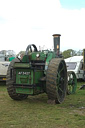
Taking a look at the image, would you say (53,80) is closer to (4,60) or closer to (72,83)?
(72,83)

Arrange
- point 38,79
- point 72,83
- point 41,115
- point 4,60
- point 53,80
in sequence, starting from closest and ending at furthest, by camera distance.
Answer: point 41,115, point 53,80, point 38,79, point 72,83, point 4,60

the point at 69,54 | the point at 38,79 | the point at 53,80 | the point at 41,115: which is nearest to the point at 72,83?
the point at 38,79

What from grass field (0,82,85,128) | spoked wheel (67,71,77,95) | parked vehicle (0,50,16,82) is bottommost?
grass field (0,82,85,128)

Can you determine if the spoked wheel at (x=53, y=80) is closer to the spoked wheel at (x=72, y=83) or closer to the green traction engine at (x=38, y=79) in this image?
the green traction engine at (x=38, y=79)

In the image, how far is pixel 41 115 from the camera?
5.16 m

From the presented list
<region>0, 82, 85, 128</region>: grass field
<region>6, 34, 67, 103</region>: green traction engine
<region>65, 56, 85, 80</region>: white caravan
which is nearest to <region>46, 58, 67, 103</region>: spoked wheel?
<region>6, 34, 67, 103</region>: green traction engine

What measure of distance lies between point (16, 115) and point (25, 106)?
1036 millimetres

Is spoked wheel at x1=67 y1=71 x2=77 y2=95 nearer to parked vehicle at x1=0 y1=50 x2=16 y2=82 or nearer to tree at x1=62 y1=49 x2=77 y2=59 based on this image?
parked vehicle at x1=0 y1=50 x2=16 y2=82

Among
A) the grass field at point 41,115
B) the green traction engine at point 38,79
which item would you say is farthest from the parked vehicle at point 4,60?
the grass field at point 41,115

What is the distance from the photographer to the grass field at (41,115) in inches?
175

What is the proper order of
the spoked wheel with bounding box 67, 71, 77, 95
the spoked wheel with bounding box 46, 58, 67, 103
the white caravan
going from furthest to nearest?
the white caravan < the spoked wheel with bounding box 67, 71, 77, 95 < the spoked wheel with bounding box 46, 58, 67, 103

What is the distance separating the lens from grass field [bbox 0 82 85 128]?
4.46 meters

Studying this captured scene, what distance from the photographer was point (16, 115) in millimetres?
5164

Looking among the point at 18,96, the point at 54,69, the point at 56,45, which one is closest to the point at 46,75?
the point at 54,69
